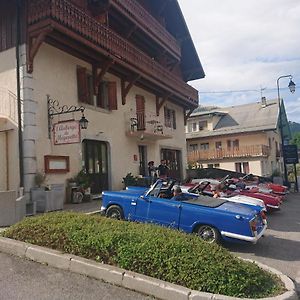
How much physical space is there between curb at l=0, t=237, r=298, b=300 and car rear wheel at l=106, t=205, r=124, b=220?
2.79 meters

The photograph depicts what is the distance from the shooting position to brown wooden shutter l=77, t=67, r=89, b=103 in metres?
14.6

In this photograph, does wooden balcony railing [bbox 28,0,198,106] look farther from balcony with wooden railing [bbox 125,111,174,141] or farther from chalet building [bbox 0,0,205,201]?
balcony with wooden railing [bbox 125,111,174,141]

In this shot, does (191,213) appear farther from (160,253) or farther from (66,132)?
(66,132)

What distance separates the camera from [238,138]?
132ft

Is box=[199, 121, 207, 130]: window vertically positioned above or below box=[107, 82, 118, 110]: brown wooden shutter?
above

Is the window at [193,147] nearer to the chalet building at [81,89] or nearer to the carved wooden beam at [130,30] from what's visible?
the chalet building at [81,89]

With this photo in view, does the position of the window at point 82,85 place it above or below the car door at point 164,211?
above

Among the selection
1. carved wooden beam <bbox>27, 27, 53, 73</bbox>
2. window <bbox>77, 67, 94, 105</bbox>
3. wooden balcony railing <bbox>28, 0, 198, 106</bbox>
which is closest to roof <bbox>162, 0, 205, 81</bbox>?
wooden balcony railing <bbox>28, 0, 198, 106</bbox>

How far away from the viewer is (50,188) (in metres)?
11.7

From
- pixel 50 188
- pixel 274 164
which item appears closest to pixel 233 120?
pixel 274 164

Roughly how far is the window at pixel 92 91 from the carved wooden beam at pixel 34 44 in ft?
9.07

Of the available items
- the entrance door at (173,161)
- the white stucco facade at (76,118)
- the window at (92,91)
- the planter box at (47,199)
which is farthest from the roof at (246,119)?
the planter box at (47,199)

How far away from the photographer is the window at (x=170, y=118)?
23.3 metres

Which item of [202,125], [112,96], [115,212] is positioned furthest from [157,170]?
[202,125]
